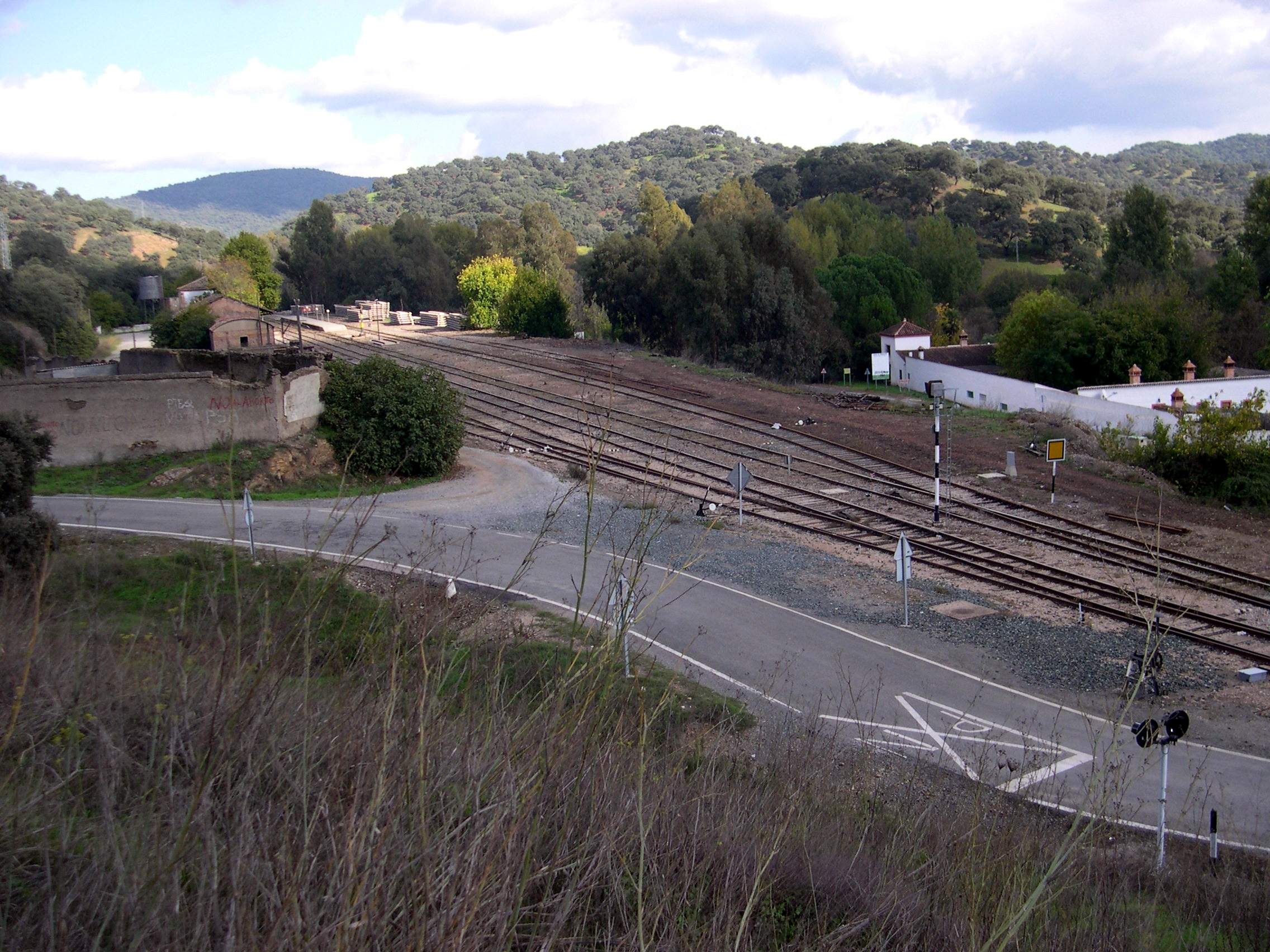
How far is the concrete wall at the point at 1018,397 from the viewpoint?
A: 95.9 ft

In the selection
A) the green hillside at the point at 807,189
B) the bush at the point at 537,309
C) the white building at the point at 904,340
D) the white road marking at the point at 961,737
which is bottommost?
the white road marking at the point at 961,737

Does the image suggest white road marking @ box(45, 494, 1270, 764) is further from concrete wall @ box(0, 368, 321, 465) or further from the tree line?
the tree line

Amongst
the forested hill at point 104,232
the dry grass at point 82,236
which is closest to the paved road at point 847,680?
the forested hill at point 104,232

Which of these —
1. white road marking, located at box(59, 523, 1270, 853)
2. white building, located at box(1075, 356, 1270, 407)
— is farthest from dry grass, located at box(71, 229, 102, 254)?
white building, located at box(1075, 356, 1270, 407)

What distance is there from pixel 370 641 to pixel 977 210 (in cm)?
10109

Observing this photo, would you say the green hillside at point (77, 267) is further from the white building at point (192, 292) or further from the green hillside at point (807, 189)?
the green hillside at point (807, 189)

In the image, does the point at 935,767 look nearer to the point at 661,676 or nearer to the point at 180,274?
the point at 661,676

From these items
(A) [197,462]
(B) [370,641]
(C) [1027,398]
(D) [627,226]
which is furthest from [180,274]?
(D) [627,226]

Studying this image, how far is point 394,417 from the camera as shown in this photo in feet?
71.3

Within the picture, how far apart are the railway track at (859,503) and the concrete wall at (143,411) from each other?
6250 millimetres

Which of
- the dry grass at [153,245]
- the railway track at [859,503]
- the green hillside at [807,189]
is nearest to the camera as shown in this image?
the railway track at [859,503]

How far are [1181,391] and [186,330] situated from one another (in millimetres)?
36525

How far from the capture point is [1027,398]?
115 ft

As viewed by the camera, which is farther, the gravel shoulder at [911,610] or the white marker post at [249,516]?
the gravel shoulder at [911,610]
